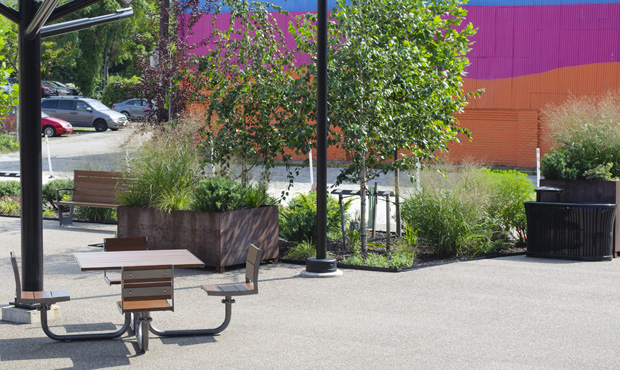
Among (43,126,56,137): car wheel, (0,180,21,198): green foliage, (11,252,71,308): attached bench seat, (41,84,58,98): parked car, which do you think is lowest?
(11,252,71,308): attached bench seat

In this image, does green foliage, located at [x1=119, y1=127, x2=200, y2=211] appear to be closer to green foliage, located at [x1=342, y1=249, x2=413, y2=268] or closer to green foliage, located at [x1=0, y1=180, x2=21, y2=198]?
green foliage, located at [x1=342, y1=249, x2=413, y2=268]

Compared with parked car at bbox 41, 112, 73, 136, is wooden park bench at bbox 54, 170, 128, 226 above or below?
below

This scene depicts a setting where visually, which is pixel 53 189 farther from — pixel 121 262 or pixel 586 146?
pixel 586 146

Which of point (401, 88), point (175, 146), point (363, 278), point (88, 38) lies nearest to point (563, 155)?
point (401, 88)

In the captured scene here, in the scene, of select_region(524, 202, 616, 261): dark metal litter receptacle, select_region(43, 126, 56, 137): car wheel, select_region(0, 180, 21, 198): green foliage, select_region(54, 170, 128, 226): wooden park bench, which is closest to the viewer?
select_region(524, 202, 616, 261): dark metal litter receptacle

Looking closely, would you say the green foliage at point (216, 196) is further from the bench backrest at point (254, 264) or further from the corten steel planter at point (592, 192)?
the corten steel planter at point (592, 192)

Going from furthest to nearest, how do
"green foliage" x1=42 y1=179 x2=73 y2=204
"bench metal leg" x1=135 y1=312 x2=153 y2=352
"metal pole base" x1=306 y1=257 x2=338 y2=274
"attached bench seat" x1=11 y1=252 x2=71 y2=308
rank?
1. "green foliage" x1=42 y1=179 x2=73 y2=204
2. "metal pole base" x1=306 y1=257 x2=338 y2=274
3. "attached bench seat" x1=11 y1=252 x2=71 y2=308
4. "bench metal leg" x1=135 y1=312 x2=153 y2=352

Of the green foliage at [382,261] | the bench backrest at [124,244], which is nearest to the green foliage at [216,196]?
the green foliage at [382,261]

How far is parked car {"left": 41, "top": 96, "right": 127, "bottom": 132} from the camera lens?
39.9 m

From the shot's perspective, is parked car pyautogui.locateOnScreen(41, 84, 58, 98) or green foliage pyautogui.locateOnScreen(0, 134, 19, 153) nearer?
green foliage pyautogui.locateOnScreen(0, 134, 19, 153)

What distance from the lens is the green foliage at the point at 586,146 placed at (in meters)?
11.2

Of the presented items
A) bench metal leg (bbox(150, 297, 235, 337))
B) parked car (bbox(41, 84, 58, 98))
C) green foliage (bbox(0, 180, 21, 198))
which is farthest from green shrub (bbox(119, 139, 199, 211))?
parked car (bbox(41, 84, 58, 98))

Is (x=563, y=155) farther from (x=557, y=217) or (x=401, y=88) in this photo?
(x=401, y=88)

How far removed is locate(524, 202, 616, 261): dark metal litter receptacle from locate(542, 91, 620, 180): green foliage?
718 mm
